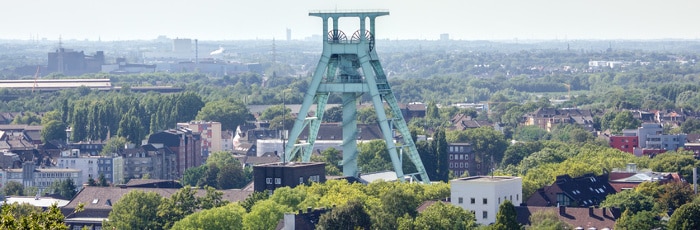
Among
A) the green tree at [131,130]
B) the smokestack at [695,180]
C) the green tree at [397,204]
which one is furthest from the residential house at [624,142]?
the green tree at [397,204]

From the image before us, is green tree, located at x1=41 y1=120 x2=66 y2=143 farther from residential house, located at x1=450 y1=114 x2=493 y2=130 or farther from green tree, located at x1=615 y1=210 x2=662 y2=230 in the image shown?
green tree, located at x1=615 y1=210 x2=662 y2=230

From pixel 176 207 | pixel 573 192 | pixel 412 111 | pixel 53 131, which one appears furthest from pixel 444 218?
pixel 412 111

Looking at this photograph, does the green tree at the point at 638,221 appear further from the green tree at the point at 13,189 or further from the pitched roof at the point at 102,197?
the green tree at the point at 13,189

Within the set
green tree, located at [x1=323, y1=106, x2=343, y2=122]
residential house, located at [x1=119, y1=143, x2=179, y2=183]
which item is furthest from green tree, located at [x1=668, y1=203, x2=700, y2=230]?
green tree, located at [x1=323, y1=106, x2=343, y2=122]

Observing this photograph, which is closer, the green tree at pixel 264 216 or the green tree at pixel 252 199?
the green tree at pixel 264 216

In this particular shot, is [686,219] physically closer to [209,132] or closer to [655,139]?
[655,139]

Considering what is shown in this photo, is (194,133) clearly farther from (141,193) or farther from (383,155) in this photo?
(141,193)
